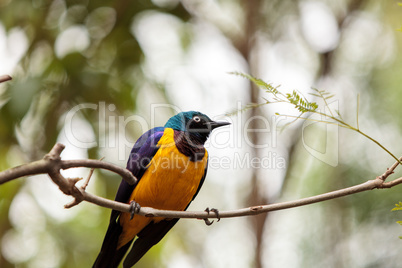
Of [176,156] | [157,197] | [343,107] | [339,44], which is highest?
[339,44]

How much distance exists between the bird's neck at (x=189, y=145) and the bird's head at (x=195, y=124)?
0.31 ft

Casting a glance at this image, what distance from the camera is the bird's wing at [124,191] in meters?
4.11

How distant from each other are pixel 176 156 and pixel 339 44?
118 inches

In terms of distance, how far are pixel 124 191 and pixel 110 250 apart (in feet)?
2.00

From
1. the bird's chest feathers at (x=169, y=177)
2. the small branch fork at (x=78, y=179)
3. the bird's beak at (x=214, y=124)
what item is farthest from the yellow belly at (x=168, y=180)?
the small branch fork at (x=78, y=179)

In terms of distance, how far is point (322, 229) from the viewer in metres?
5.75

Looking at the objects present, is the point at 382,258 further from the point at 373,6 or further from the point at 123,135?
the point at 373,6

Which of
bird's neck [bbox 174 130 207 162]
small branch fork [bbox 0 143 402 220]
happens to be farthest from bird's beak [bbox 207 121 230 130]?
small branch fork [bbox 0 143 402 220]

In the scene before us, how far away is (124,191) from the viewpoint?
4.11 m

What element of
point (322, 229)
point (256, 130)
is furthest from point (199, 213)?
point (322, 229)

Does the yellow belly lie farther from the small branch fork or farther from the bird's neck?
the small branch fork

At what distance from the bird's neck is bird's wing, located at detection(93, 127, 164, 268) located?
0.17 metres

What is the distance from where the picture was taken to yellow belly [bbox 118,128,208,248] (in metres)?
4.02

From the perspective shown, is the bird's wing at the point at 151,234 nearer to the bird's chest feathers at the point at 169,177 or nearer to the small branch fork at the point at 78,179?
the bird's chest feathers at the point at 169,177
